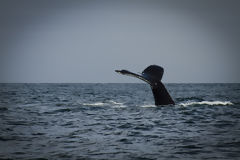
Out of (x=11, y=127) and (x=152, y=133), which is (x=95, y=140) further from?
(x=11, y=127)

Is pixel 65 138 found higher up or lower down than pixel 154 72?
lower down

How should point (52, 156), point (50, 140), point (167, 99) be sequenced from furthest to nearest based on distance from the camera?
point (167, 99) < point (50, 140) < point (52, 156)

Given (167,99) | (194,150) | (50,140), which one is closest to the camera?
(194,150)

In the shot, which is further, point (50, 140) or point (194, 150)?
point (50, 140)

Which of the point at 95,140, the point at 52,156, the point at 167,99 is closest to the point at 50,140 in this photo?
the point at 95,140

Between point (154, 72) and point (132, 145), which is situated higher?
point (154, 72)

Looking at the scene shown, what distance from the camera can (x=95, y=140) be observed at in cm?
1226

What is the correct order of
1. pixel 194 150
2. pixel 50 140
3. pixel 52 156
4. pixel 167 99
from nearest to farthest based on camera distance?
pixel 52 156 < pixel 194 150 < pixel 50 140 < pixel 167 99

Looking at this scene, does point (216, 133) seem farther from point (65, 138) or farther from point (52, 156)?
point (52, 156)

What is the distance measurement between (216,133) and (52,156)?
6.68m

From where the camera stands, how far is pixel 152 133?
13812mm

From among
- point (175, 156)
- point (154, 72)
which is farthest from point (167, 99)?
point (175, 156)

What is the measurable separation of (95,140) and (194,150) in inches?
138

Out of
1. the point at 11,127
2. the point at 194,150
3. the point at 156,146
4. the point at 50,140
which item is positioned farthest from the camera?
the point at 11,127
